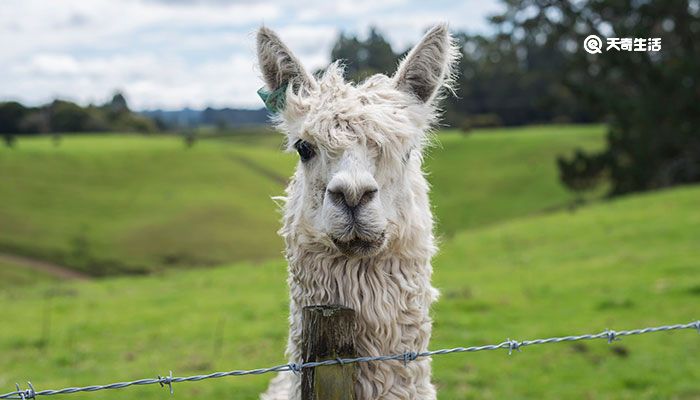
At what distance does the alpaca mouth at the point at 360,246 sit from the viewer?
313cm

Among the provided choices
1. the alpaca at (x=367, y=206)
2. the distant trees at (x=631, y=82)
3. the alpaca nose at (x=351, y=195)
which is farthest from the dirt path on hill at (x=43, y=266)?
the alpaca nose at (x=351, y=195)

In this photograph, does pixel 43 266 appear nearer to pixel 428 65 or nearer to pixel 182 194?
pixel 182 194

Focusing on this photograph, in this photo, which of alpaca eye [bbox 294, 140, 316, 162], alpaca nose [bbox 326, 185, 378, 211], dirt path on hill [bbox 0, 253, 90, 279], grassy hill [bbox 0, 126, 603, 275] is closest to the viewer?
alpaca nose [bbox 326, 185, 378, 211]

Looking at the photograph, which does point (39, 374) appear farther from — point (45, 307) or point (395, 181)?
point (395, 181)

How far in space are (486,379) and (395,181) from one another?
6.47 metres

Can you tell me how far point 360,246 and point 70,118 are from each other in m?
74.3

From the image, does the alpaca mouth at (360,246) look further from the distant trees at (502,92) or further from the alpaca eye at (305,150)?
the distant trees at (502,92)

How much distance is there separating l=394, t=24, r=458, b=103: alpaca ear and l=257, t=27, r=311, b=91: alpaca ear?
0.49 m

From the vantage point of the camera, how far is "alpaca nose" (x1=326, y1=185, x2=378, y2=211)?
9.78ft

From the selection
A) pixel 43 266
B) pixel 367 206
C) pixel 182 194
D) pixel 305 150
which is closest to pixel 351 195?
pixel 367 206

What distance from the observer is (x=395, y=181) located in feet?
11.2

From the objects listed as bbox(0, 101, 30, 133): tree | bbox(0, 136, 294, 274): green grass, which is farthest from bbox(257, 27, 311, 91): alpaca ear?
bbox(0, 101, 30, 133): tree

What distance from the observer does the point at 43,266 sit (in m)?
35.1

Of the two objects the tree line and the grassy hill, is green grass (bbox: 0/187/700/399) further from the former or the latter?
the tree line
